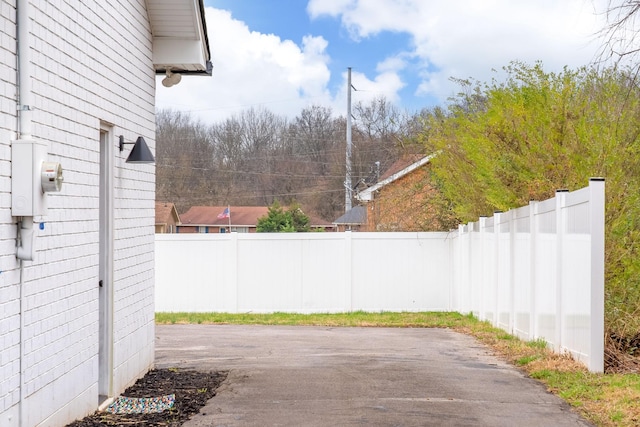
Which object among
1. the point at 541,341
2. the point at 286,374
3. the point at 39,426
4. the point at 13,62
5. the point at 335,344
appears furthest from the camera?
the point at 335,344

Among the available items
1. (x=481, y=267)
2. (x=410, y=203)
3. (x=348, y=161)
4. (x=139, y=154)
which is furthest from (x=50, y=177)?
(x=348, y=161)

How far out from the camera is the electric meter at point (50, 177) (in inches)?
223

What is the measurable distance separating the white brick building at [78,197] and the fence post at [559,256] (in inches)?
176

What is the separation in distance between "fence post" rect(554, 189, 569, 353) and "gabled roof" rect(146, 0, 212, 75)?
4.48 meters

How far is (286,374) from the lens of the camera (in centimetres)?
999

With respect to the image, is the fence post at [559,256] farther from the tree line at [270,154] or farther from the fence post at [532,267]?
the tree line at [270,154]

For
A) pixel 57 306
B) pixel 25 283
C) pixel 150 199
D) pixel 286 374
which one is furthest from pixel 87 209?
pixel 286 374

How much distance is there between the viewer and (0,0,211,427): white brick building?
561cm

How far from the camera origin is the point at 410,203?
905 inches

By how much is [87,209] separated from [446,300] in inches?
545

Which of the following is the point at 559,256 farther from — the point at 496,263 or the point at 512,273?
the point at 496,263

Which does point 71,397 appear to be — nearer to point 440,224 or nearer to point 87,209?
point 87,209

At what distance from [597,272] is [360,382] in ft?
8.78

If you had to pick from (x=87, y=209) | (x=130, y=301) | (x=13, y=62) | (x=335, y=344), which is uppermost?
(x=13, y=62)
